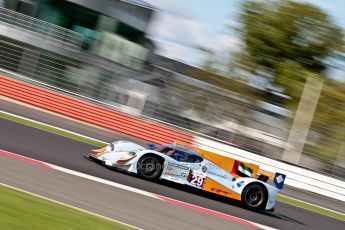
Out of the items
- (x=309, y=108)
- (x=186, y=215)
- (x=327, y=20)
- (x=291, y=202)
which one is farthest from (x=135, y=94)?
(x=327, y=20)

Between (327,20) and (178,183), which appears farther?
(327,20)

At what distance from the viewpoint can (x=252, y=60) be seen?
37594 mm

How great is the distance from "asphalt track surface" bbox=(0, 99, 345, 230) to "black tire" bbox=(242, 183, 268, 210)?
0.18 metres

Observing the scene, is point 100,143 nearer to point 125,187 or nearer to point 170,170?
point 170,170

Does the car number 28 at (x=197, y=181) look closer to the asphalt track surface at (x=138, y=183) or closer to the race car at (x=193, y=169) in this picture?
the race car at (x=193, y=169)

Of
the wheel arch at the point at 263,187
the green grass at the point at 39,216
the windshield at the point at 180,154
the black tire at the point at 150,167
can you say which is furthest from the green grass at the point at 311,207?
the green grass at the point at 39,216

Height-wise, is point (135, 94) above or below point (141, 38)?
below

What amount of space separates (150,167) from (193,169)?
31.5 inches

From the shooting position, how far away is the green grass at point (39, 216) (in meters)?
6.54

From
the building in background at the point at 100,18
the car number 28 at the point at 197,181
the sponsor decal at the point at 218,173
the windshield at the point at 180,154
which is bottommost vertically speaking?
the car number 28 at the point at 197,181

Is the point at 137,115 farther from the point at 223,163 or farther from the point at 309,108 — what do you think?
the point at 223,163

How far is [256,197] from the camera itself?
13250 millimetres

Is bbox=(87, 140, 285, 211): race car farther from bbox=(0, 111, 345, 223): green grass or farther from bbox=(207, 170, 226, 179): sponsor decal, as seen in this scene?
bbox=(0, 111, 345, 223): green grass

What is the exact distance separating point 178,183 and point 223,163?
0.92 meters
